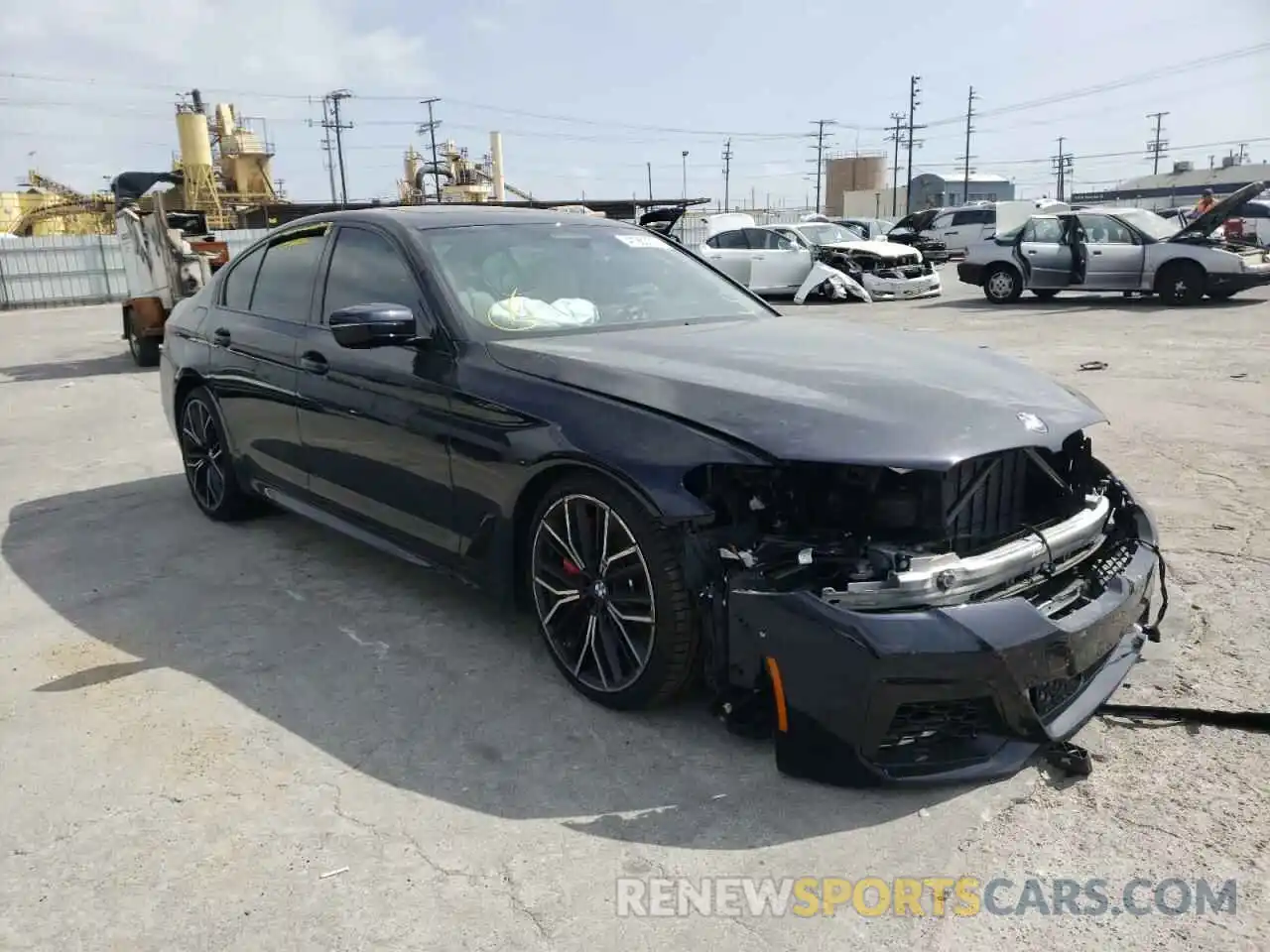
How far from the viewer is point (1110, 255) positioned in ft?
51.2

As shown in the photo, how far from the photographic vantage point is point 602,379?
3.16 metres

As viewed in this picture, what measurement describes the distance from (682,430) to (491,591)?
109 cm

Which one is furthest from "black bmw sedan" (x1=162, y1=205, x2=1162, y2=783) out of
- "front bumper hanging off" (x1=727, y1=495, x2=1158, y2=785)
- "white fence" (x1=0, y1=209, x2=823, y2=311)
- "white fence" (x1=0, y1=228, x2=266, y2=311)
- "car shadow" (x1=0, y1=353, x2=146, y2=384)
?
"white fence" (x1=0, y1=228, x2=266, y2=311)

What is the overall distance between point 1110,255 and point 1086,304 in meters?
0.96

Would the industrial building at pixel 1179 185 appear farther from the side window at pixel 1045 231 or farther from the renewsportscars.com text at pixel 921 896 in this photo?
the renewsportscars.com text at pixel 921 896

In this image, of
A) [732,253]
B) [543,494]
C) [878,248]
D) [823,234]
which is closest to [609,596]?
[543,494]

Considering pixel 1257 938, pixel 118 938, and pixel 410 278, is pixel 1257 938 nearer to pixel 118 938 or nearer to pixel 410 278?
pixel 118 938

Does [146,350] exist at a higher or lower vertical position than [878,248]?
lower

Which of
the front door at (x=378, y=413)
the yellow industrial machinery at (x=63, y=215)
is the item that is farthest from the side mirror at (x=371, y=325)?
the yellow industrial machinery at (x=63, y=215)

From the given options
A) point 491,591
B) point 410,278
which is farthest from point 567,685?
point 410,278

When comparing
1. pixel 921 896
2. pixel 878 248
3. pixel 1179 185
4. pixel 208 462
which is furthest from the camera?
pixel 1179 185

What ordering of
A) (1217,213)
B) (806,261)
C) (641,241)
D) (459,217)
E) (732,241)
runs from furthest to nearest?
(732,241)
(806,261)
(1217,213)
(641,241)
(459,217)

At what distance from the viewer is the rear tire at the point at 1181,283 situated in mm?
15195

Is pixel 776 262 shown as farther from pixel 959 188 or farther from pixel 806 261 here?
pixel 959 188
